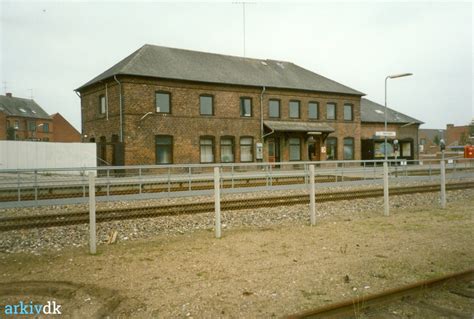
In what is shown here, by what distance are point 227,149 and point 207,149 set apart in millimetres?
1670

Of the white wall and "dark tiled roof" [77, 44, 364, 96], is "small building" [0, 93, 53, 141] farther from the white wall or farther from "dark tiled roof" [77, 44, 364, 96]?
the white wall

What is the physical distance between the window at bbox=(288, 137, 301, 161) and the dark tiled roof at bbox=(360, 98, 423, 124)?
10015mm

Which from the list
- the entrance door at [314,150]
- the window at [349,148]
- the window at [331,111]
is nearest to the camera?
the entrance door at [314,150]

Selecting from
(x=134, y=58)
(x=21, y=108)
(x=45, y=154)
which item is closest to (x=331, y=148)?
(x=134, y=58)

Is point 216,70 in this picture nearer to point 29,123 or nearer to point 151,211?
point 151,211

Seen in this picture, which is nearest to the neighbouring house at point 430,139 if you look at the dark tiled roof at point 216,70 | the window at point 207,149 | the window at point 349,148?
the window at point 349,148

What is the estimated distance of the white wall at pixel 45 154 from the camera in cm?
2584

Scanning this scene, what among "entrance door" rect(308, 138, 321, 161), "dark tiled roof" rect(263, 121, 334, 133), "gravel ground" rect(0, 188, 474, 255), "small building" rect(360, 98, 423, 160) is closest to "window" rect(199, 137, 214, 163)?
"dark tiled roof" rect(263, 121, 334, 133)

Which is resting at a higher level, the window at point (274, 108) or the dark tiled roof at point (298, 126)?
the window at point (274, 108)

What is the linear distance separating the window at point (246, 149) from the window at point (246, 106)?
76.2 inches

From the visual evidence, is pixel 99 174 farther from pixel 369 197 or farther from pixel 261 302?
pixel 261 302

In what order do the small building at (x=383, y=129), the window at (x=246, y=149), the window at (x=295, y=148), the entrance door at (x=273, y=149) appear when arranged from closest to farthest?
the window at (x=246, y=149) < the entrance door at (x=273, y=149) < the window at (x=295, y=148) < the small building at (x=383, y=129)

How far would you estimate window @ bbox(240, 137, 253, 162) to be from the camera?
3034 centimetres

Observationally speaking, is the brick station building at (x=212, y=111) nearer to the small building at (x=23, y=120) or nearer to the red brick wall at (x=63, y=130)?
the small building at (x=23, y=120)
